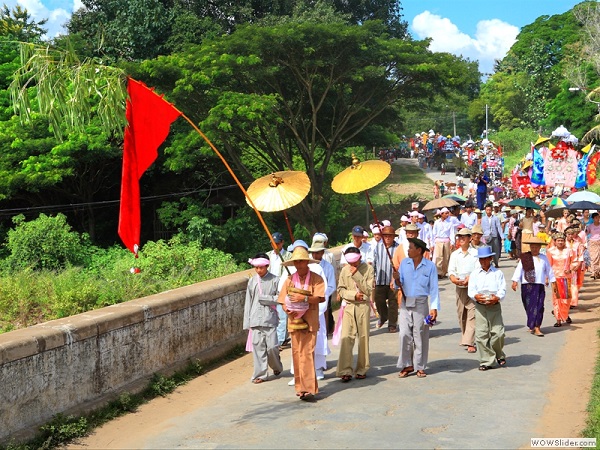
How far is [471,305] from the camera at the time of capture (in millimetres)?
11367

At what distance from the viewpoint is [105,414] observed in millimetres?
8406

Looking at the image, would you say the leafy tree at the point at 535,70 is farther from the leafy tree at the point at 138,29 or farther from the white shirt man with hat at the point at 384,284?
the white shirt man with hat at the point at 384,284

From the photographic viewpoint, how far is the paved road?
7.31 meters

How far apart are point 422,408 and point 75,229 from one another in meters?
21.3

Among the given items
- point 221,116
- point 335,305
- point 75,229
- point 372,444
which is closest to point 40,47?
point 372,444

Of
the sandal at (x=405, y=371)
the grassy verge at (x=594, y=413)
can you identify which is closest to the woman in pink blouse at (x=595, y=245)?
the grassy verge at (x=594, y=413)

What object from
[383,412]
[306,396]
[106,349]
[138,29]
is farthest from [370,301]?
[138,29]

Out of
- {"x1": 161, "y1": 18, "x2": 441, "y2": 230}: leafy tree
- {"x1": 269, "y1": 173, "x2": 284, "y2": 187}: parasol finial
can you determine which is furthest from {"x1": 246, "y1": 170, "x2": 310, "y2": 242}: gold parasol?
{"x1": 161, "y1": 18, "x2": 441, "y2": 230}: leafy tree

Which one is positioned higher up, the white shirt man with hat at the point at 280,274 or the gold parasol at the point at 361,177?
the gold parasol at the point at 361,177

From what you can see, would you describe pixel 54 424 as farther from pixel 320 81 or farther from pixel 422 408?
pixel 320 81

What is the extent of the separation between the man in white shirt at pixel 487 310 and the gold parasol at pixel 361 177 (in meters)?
1.58

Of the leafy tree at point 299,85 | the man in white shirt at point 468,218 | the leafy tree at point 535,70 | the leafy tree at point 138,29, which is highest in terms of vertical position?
the leafy tree at point 535,70

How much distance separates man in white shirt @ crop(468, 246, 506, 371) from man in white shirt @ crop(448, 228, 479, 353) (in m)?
0.87

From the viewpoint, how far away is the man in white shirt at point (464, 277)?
11305 millimetres
